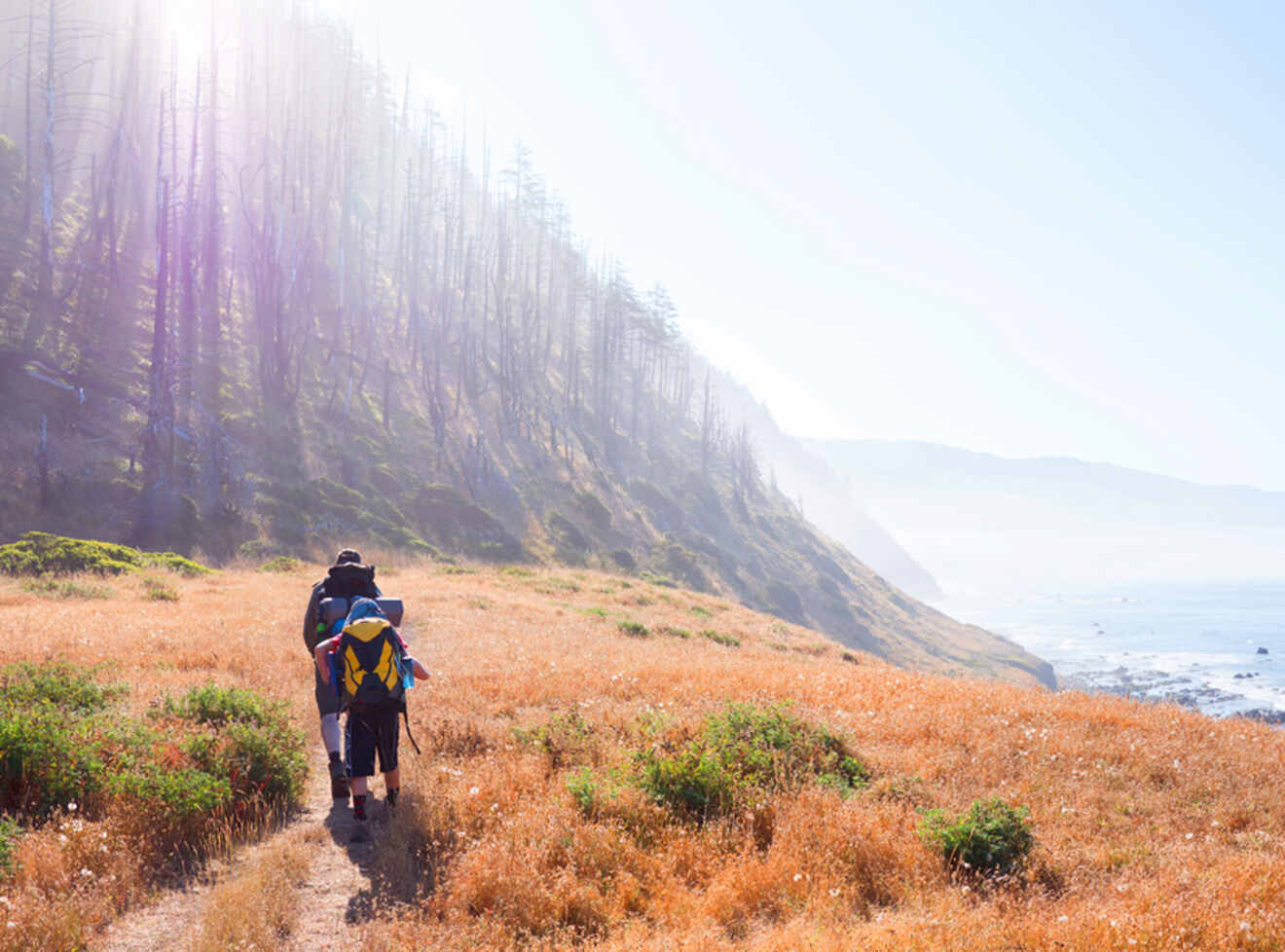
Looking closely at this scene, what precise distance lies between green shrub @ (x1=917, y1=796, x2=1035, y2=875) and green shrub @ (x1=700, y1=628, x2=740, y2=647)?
14.4m

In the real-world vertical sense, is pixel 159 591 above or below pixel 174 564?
below

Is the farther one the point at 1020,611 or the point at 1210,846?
the point at 1020,611

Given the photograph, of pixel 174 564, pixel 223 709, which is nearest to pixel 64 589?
pixel 174 564

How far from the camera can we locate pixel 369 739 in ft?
Result: 20.8

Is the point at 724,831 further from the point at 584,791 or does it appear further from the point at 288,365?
the point at 288,365

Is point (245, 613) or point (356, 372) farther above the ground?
point (356, 372)

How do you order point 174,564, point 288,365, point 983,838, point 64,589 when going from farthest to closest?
point 288,365
point 174,564
point 64,589
point 983,838

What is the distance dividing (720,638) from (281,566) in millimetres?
16477

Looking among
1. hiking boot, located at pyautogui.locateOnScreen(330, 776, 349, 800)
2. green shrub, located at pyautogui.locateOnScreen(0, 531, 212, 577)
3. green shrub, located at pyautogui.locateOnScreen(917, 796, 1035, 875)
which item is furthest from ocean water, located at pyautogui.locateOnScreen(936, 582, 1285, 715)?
green shrub, located at pyautogui.locateOnScreen(0, 531, 212, 577)

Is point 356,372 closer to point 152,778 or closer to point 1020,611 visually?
point 152,778

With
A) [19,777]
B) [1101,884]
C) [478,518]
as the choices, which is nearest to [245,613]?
[19,777]

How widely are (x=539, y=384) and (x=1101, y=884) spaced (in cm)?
6668

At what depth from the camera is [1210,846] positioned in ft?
19.3

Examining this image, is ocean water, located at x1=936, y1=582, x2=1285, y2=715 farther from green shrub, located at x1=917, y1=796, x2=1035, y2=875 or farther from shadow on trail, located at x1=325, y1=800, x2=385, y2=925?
shadow on trail, located at x1=325, y1=800, x2=385, y2=925
